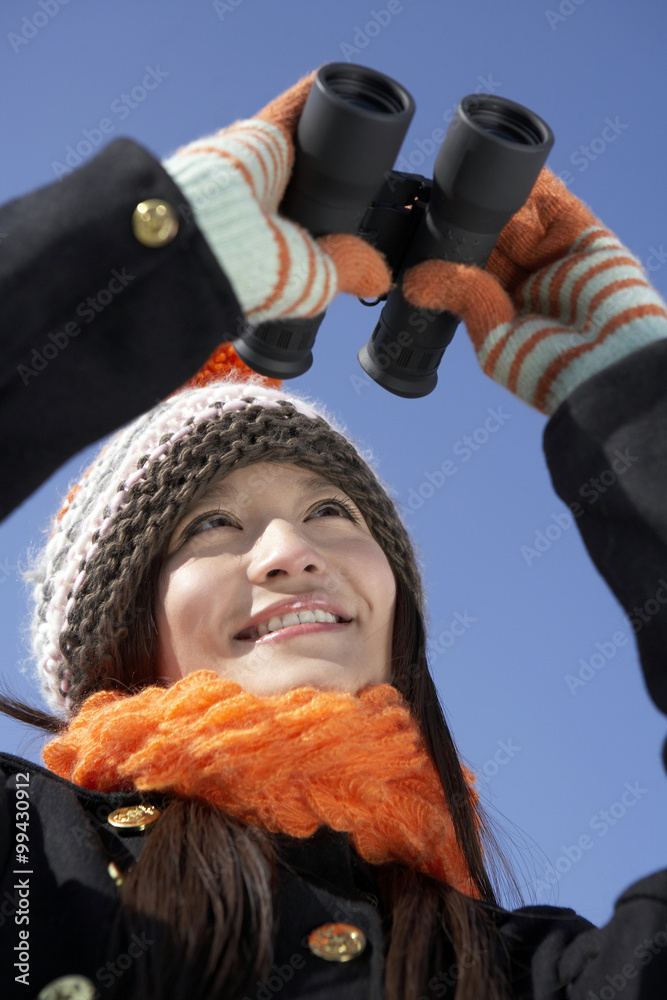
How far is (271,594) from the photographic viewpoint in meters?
2.04

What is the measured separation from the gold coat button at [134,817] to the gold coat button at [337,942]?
37 cm

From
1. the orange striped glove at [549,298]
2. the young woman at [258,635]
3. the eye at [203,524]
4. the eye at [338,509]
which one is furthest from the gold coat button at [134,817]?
the orange striped glove at [549,298]

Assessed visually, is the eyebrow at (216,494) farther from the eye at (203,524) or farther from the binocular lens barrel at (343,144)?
the binocular lens barrel at (343,144)

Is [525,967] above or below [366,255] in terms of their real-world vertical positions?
below

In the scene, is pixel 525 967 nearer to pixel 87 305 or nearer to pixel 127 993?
pixel 127 993

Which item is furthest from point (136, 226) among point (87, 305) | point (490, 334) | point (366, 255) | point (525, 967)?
point (525, 967)

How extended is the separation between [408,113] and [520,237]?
0.32 meters

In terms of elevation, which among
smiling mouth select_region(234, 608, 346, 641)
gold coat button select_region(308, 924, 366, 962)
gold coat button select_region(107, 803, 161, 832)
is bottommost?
gold coat button select_region(107, 803, 161, 832)

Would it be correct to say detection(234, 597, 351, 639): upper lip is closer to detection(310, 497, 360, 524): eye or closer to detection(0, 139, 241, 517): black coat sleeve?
detection(310, 497, 360, 524): eye

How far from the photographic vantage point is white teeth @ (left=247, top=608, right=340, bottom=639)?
202 centimetres

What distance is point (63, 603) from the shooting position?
2330 mm

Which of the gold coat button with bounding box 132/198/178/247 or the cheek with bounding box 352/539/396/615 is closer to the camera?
the gold coat button with bounding box 132/198/178/247

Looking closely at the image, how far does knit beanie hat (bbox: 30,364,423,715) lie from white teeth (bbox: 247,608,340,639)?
28 cm

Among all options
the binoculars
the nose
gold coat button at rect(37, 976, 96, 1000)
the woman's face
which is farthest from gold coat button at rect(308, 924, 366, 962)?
the binoculars
